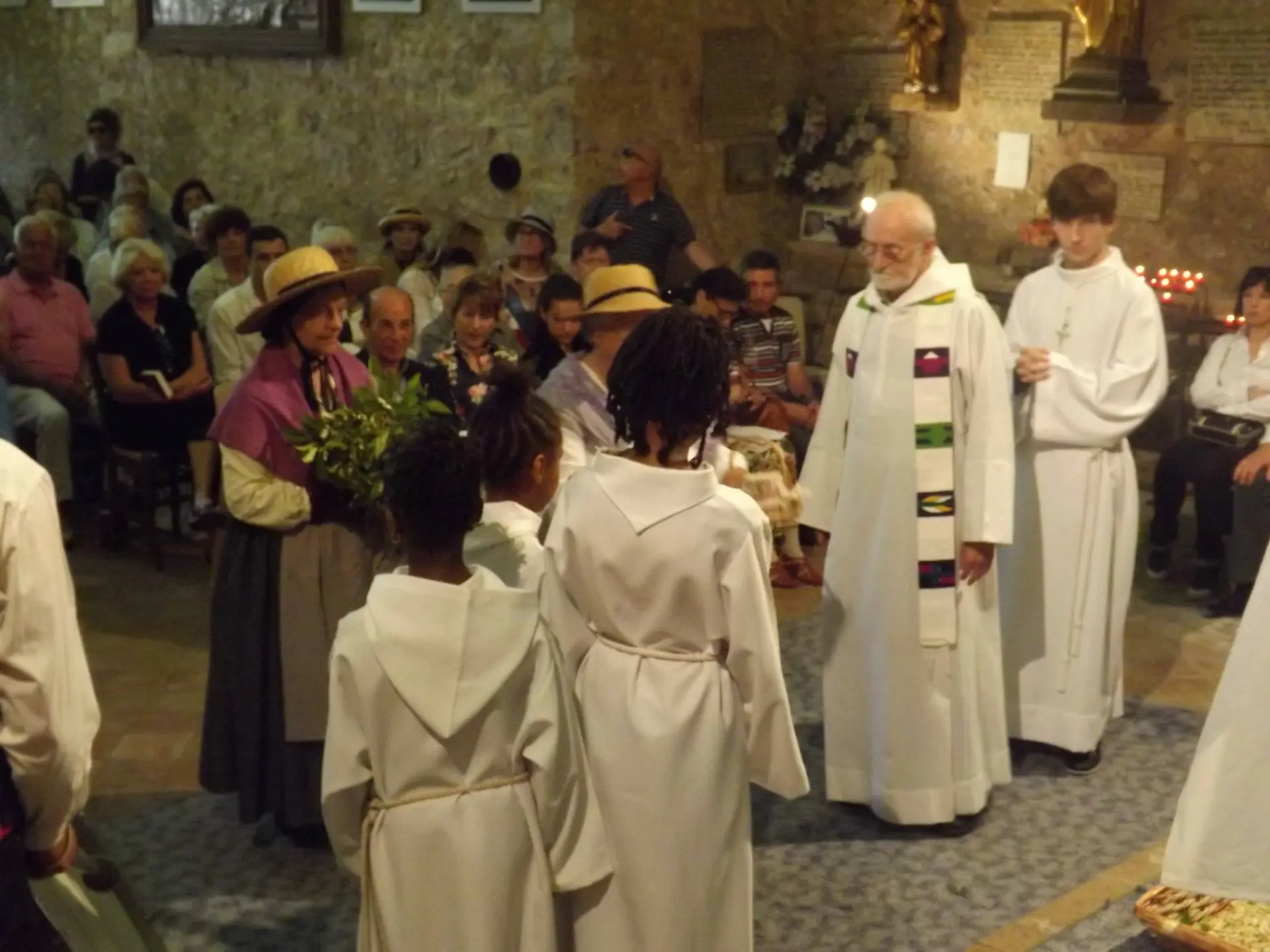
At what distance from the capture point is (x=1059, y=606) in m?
4.88

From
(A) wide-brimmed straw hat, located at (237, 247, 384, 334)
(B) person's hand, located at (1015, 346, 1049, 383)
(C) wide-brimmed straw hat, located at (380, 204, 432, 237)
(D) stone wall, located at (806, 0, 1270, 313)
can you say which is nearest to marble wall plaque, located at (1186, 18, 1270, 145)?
(D) stone wall, located at (806, 0, 1270, 313)

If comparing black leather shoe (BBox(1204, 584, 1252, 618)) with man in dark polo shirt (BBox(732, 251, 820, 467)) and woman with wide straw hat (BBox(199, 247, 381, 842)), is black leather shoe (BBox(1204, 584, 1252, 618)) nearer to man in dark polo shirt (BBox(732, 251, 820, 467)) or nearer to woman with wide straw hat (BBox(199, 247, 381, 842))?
man in dark polo shirt (BBox(732, 251, 820, 467))

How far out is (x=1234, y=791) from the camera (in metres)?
2.90

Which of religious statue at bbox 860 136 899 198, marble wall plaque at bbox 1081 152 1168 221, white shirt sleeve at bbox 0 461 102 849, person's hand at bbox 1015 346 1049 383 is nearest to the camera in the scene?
white shirt sleeve at bbox 0 461 102 849

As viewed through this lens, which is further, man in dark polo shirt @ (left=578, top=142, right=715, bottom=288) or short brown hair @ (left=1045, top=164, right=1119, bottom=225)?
man in dark polo shirt @ (left=578, top=142, right=715, bottom=288)

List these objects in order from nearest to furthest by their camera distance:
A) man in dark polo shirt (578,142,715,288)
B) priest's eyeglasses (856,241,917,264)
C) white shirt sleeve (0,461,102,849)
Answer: white shirt sleeve (0,461,102,849), priest's eyeglasses (856,241,917,264), man in dark polo shirt (578,142,715,288)

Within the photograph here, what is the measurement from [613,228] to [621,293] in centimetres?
421

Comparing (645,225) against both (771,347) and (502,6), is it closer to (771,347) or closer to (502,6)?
(771,347)

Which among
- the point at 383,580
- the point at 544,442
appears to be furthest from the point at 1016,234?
the point at 383,580

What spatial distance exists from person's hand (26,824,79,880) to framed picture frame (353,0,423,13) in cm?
735

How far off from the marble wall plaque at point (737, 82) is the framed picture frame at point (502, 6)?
1052mm

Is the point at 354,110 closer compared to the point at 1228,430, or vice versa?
the point at 1228,430

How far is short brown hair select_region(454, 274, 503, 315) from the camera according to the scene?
216 inches

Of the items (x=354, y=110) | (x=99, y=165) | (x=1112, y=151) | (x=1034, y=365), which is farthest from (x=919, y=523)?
(x=99, y=165)
